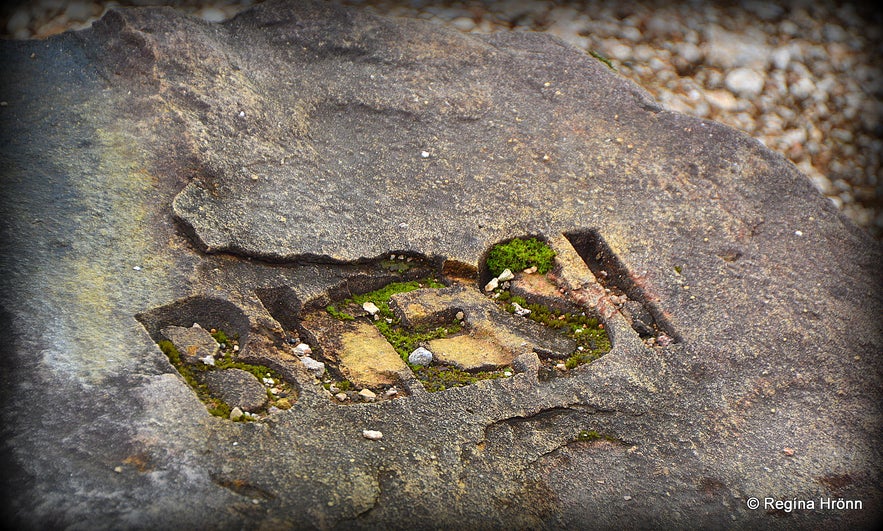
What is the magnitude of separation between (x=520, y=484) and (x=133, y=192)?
7.11 ft

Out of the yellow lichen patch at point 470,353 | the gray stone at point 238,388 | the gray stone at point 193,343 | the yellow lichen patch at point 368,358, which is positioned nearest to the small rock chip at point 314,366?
the yellow lichen patch at point 368,358

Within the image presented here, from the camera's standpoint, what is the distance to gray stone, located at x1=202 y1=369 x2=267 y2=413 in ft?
10.1

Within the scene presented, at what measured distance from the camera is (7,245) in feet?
11.0

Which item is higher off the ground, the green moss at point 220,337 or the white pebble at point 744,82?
the green moss at point 220,337

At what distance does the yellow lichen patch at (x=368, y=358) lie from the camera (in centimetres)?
338

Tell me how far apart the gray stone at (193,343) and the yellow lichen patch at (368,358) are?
1.73 ft

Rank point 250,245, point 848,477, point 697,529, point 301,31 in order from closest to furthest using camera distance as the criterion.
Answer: point 697,529 → point 848,477 → point 250,245 → point 301,31

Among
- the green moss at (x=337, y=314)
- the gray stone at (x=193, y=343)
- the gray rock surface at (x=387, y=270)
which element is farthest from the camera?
the green moss at (x=337, y=314)

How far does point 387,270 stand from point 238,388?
1.02m

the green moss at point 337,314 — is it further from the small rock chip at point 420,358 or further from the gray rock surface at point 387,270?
the small rock chip at point 420,358

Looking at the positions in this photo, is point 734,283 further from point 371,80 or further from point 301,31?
point 301,31

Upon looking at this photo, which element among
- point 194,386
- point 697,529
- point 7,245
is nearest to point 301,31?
point 7,245

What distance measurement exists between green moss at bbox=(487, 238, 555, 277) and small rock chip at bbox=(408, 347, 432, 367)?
2.30ft

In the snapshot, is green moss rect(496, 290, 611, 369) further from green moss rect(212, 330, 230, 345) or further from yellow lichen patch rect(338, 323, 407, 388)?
green moss rect(212, 330, 230, 345)
